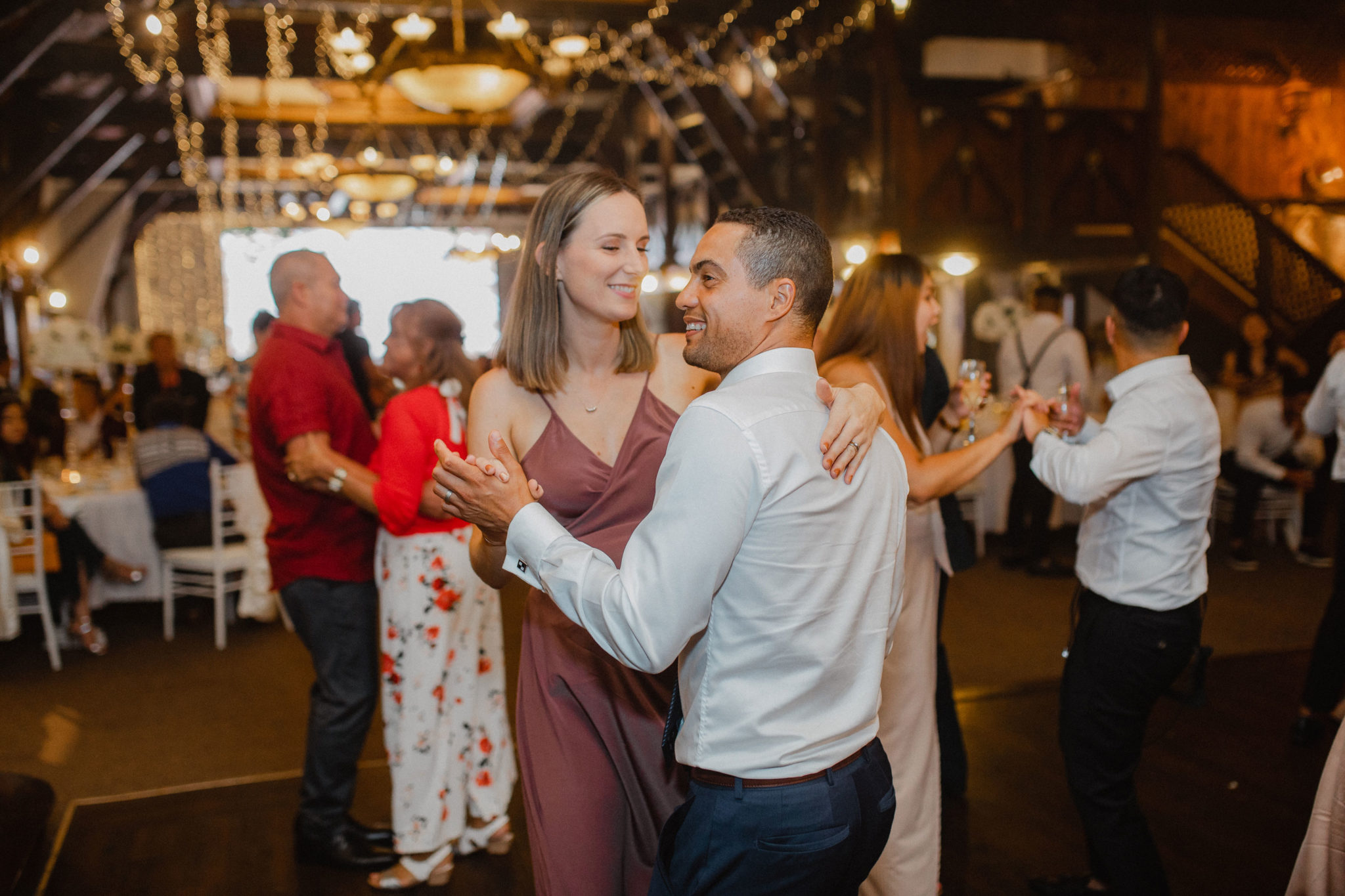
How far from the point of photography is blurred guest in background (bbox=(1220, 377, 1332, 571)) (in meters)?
6.78

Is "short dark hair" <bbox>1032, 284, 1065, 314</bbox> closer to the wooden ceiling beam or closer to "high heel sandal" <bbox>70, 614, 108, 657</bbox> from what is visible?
"high heel sandal" <bbox>70, 614, 108, 657</bbox>

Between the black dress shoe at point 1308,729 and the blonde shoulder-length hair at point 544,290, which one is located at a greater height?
the blonde shoulder-length hair at point 544,290

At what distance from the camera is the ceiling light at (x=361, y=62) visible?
862 cm

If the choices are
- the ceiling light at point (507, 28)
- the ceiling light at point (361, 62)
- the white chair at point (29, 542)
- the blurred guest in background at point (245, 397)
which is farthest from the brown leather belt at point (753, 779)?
the ceiling light at point (361, 62)

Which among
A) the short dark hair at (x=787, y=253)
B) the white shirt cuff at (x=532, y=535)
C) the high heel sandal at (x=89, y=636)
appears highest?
the short dark hair at (x=787, y=253)

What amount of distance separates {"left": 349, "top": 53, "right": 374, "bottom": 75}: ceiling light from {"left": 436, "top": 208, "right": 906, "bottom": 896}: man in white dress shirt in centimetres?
819

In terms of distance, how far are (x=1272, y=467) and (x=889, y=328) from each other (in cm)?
536

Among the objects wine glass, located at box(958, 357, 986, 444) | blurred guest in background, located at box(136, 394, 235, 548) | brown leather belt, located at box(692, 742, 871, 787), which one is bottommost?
blurred guest in background, located at box(136, 394, 235, 548)

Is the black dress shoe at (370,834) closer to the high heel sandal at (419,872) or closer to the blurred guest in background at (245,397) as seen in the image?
the high heel sandal at (419,872)

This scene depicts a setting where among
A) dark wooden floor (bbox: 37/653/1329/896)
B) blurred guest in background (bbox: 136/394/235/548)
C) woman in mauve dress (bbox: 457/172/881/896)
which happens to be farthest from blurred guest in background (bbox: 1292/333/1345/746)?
blurred guest in background (bbox: 136/394/235/548)

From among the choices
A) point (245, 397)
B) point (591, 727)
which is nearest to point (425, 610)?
point (591, 727)

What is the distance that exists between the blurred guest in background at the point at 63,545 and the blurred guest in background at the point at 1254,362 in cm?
774

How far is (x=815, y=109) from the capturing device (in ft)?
29.1

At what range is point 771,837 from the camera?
1341 millimetres
